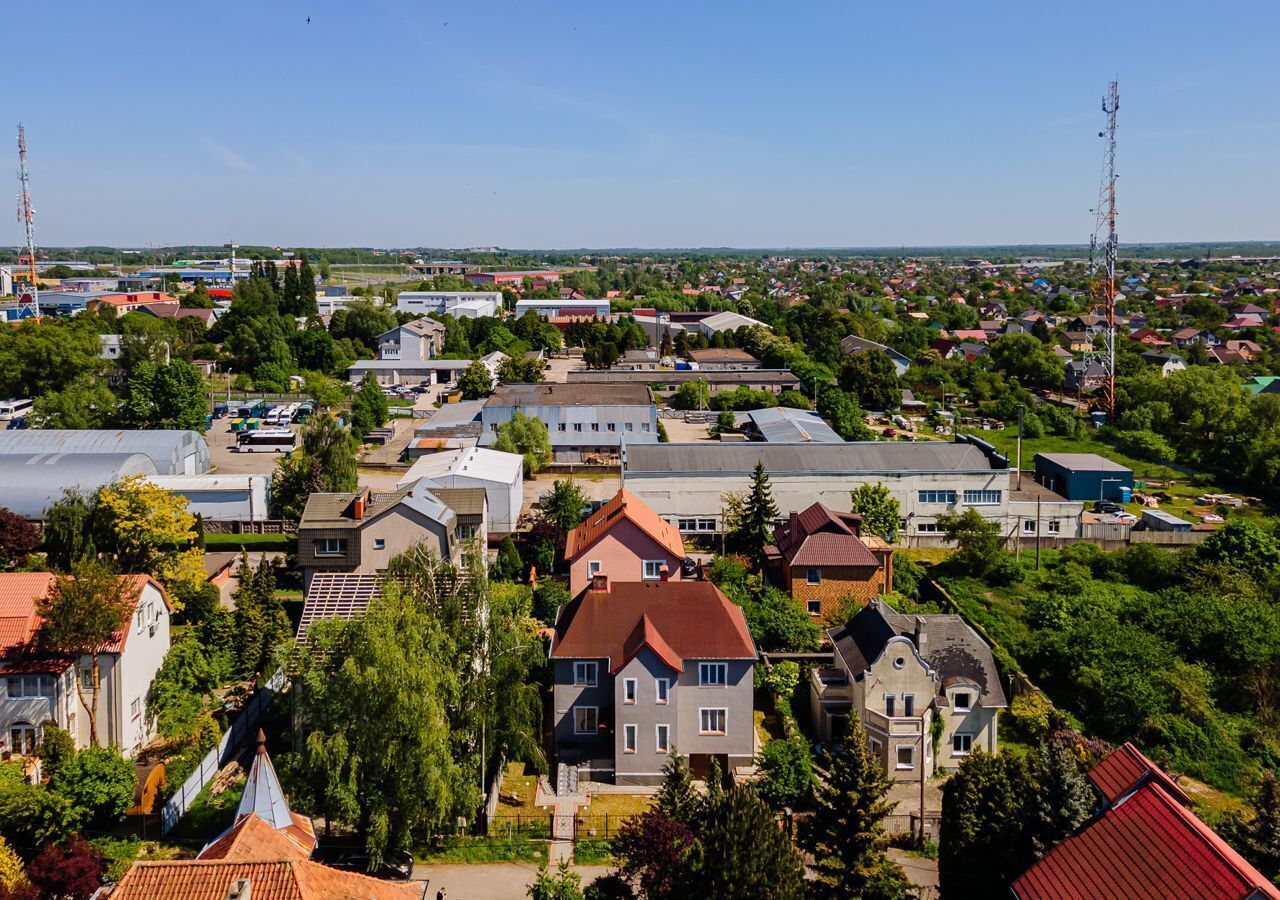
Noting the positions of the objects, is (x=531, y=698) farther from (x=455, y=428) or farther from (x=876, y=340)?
(x=876, y=340)

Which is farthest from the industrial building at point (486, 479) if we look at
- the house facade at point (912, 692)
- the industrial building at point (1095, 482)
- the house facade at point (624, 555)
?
the industrial building at point (1095, 482)

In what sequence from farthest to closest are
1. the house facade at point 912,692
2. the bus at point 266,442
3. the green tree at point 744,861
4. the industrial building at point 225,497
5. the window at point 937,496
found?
the bus at point 266,442 → the window at point 937,496 → the industrial building at point 225,497 → the house facade at point 912,692 → the green tree at point 744,861

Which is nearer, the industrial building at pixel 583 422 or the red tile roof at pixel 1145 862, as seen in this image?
the red tile roof at pixel 1145 862

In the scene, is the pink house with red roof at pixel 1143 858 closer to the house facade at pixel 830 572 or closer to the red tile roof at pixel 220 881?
the red tile roof at pixel 220 881

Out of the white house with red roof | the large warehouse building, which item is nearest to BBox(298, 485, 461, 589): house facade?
the white house with red roof

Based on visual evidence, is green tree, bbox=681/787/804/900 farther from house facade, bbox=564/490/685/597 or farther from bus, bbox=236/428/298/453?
bus, bbox=236/428/298/453

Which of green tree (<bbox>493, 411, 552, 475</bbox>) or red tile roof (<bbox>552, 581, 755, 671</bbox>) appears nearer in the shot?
red tile roof (<bbox>552, 581, 755, 671</bbox>)

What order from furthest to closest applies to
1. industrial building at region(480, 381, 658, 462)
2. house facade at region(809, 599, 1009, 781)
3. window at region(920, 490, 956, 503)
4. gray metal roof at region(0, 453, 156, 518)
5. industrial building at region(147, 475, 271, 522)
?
industrial building at region(480, 381, 658, 462), window at region(920, 490, 956, 503), industrial building at region(147, 475, 271, 522), gray metal roof at region(0, 453, 156, 518), house facade at region(809, 599, 1009, 781)
